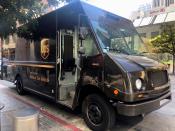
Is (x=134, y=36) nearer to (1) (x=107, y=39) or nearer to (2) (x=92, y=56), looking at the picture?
(1) (x=107, y=39)

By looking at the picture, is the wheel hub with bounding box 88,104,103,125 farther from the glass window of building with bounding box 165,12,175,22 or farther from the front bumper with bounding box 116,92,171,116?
the glass window of building with bounding box 165,12,175,22

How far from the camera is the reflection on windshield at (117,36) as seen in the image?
16.0ft

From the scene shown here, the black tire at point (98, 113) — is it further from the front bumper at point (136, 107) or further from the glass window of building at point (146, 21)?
the glass window of building at point (146, 21)

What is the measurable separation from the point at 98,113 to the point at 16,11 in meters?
2.81

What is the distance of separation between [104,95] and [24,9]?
2650 millimetres

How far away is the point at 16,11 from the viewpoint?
4.64 m

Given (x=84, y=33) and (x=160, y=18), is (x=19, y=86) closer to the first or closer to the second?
(x=84, y=33)

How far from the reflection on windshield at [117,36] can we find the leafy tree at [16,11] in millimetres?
1377

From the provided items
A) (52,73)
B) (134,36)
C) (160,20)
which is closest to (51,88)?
(52,73)

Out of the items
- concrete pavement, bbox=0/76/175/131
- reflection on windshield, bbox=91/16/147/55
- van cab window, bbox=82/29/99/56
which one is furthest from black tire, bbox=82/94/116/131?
reflection on windshield, bbox=91/16/147/55

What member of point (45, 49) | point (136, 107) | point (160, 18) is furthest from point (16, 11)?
point (160, 18)

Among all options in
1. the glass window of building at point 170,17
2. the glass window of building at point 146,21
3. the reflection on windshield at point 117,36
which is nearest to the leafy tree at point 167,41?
the glass window of building at point 170,17

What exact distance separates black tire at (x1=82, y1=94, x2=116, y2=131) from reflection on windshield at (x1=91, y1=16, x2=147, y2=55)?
1118 millimetres

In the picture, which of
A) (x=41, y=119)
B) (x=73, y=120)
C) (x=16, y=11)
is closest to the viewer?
(x=16, y=11)
